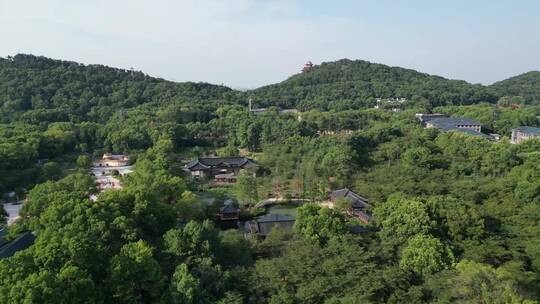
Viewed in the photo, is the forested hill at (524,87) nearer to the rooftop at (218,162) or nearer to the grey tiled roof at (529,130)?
the grey tiled roof at (529,130)

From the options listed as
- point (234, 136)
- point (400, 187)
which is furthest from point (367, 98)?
point (400, 187)

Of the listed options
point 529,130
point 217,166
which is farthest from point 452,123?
point 217,166

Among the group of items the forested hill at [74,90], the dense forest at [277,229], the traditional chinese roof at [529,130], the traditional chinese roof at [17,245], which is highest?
the forested hill at [74,90]

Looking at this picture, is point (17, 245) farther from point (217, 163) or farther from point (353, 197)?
point (217, 163)

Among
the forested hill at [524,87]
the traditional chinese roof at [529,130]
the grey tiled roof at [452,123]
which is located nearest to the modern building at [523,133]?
the traditional chinese roof at [529,130]

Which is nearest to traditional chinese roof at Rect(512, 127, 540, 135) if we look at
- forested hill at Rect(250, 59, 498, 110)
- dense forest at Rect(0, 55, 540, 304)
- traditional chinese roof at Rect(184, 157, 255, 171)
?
dense forest at Rect(0, 55, 540, 304)

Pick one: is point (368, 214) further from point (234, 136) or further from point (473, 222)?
point (234, 136)
